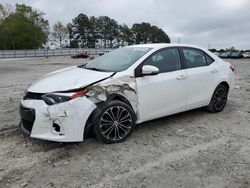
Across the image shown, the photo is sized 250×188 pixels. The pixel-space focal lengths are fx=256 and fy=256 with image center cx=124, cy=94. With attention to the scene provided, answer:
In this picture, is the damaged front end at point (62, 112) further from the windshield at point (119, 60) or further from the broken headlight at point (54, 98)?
the windshield at point (119, 60)

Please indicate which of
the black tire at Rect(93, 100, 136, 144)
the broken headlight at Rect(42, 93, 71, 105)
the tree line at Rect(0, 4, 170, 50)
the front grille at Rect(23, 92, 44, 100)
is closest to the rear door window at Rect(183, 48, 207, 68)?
the black tire at Rect(93, 100, 136, 144)

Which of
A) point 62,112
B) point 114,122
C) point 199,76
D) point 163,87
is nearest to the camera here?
→ point 62,112

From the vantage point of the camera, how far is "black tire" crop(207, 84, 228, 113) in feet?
17.9

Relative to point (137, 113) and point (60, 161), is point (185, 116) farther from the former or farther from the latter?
point (60, 161)

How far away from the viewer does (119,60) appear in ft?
14.9

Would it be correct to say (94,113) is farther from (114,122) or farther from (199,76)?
(199,76)

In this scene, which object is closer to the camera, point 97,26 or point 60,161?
point 60,161

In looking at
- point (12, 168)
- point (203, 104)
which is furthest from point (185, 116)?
point (12, 168)

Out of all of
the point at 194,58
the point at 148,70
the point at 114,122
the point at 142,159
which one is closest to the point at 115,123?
the point at 114,122

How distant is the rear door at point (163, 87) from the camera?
4.17 m

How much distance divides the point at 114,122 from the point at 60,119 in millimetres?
849

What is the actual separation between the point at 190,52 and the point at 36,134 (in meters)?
3.26

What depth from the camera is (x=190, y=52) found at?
507 centimetres

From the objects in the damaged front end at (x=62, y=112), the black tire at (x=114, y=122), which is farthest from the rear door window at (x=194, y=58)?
the damaged front end at (x=62, y=112)
